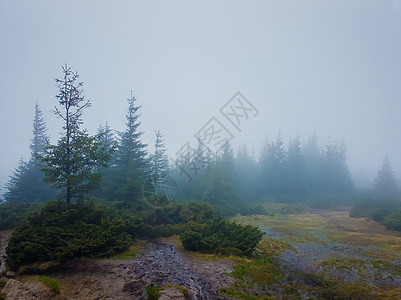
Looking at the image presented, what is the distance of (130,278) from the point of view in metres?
7.63

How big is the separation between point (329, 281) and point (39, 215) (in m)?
13.7

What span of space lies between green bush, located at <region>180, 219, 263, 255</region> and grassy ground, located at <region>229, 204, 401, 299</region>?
84 cm

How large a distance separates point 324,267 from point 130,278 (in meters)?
8.84

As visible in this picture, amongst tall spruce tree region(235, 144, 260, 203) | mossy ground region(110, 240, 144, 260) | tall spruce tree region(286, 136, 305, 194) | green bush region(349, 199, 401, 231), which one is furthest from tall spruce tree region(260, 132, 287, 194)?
mossy ground region(110, 240, 144, 260)

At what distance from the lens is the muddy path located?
6.75 m

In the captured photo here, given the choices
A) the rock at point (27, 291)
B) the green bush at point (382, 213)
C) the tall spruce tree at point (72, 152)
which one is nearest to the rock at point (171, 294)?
the rock at point (27, 291)

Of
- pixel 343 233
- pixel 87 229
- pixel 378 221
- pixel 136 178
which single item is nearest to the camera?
pixel 87 229

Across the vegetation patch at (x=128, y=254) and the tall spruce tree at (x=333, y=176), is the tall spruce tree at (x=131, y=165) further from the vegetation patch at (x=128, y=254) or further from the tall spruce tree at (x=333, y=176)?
the tall spruce tree at (x=333, y=176)

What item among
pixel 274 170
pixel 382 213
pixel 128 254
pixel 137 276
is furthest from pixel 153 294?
pixel 274 170

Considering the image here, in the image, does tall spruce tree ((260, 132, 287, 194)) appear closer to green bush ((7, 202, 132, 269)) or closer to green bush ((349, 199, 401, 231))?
green bush ((349, 199, 401, 231))

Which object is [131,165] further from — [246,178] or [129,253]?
[246,178]

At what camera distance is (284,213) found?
28.4m

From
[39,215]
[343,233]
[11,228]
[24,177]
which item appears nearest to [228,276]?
[39,215]

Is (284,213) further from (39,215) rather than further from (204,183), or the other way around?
(39,215)
